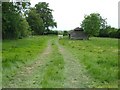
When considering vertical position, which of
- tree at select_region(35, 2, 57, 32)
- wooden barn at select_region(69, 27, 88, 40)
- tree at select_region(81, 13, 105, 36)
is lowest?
wooden barn at select_region(69, 27, 88, 40)

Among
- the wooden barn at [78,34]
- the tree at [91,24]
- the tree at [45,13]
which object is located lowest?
the wooden barn at [78,34]

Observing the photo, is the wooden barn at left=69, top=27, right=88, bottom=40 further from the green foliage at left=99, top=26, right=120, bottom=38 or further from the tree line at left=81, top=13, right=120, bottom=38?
the green foliage at left=99, top=26, right=120, bottom=38

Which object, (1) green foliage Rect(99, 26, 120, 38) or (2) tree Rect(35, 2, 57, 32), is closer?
(1) green foliage Rect(99, 26, 120, 38)

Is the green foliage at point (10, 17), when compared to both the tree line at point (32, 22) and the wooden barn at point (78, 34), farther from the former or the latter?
the wooden barn at point (78, 34)

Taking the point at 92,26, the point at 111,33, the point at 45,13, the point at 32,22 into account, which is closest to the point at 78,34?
the point at 92,26

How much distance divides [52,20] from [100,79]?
4608 inches

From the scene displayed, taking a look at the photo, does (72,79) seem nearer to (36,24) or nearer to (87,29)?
(87,29)

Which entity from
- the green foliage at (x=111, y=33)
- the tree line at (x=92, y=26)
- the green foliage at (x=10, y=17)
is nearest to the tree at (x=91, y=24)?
the tree line at (x=92, y=26)

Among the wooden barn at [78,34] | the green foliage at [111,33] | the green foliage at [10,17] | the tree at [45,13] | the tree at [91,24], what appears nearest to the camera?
the green foliage at [10,17]

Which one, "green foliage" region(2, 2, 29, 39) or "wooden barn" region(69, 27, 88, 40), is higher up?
"green foliage" region(2, 2, 29, 39)

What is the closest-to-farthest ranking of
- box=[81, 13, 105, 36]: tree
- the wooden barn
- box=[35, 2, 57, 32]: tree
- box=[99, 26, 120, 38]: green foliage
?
1. the wooden barn
2. box=[81, 13, 105, 36]: tree
3. box=[99, 26, 120, 38]: green foliage
4. box=[35, 2, 57, 32]: tree

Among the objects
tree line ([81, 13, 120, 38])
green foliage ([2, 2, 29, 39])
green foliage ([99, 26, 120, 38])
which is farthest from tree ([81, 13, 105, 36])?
green foliage ([2, 2, 29, 39])

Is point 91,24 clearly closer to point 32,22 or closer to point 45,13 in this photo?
point 32,22

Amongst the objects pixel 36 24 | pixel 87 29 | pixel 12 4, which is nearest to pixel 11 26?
pixel 12 4
